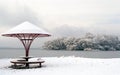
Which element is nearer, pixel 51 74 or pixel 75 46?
pixel 51 74

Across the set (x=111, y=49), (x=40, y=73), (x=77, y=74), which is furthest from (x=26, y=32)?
(x=111, y=49)

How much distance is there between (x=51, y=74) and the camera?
1684 centimetres

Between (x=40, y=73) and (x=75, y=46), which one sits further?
(x=75, y=46)

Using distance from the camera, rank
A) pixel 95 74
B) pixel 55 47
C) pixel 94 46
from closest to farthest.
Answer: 1. pixel 95 74
2. pixel 94 46
3. pixel 55 47

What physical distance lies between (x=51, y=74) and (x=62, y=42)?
334 ft

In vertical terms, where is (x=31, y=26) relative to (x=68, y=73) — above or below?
above

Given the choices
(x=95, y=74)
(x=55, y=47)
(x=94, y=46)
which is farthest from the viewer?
(x=55, y=47)

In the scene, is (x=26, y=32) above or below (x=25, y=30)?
below

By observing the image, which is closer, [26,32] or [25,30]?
[26,32]

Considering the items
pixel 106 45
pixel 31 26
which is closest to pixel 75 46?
pixel 106 45

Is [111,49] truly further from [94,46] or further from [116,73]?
[116,73]

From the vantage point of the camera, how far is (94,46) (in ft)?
377

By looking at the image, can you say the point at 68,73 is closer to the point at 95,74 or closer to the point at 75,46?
the point at 95,74

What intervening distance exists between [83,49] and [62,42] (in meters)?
9.53
